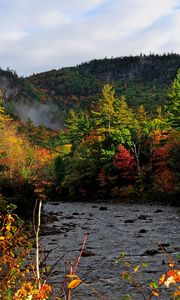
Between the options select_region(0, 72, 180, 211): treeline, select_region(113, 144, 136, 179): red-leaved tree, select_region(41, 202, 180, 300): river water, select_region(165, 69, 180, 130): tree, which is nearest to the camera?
select_region(41, 202, 180, 300): river water

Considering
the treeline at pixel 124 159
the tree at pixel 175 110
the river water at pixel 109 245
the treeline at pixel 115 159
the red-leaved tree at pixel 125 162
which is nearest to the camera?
the river water at pixel 109 245

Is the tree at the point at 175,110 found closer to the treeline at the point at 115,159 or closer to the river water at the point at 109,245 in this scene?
the treeline at the point at 115,159

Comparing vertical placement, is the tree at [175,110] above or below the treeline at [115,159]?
above

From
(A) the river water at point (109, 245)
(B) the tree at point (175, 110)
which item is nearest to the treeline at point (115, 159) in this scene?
(B) the tree at point (175, 110)

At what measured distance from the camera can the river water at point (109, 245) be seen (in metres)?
13.3

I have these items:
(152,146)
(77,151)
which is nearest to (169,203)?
(152,146)

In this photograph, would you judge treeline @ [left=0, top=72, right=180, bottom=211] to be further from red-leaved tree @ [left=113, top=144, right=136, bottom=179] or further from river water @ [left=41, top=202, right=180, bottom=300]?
river water @ [left=41, top=202, right=180, bottom=300]

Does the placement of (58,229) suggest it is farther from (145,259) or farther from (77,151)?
(77,151)

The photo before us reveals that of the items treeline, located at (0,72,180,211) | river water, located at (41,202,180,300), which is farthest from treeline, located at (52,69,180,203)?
river water, located at (41,202,180,300)

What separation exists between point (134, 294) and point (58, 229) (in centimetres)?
1587

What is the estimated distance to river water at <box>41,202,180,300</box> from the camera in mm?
13273

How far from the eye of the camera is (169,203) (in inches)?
1720

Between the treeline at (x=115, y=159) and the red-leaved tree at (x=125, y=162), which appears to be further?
the red-leaved tree at (x=125, y=162)

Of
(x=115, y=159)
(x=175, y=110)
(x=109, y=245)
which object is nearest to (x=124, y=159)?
(x=115, y=159)
